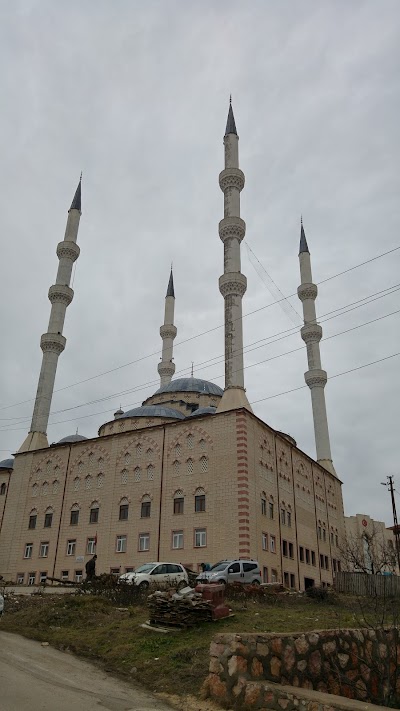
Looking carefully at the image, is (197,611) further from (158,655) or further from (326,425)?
(326,425)

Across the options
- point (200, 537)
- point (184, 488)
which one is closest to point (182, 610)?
point (200, 537)

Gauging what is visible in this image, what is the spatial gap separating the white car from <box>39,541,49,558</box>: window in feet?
49.3

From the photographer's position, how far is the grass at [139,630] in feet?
34.2

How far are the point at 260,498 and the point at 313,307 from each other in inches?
857

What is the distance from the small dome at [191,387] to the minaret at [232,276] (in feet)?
36.4

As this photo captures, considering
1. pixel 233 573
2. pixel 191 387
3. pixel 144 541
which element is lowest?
pixel 233 573

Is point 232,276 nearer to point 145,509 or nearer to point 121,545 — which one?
point 145,509

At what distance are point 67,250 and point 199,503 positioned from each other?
25.9 metres

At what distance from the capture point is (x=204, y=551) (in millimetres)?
29312

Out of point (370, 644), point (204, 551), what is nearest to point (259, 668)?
point (370, 644)

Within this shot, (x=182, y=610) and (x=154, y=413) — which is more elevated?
(x=154, y=413)

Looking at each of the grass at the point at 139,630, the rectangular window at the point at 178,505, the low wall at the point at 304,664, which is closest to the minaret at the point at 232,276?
the rectangular window at the point at 178,505

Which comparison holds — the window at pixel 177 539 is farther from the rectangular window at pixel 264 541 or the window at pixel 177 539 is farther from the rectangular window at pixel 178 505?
the rectangular window at pixel 264 541

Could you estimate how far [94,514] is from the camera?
3491cm
